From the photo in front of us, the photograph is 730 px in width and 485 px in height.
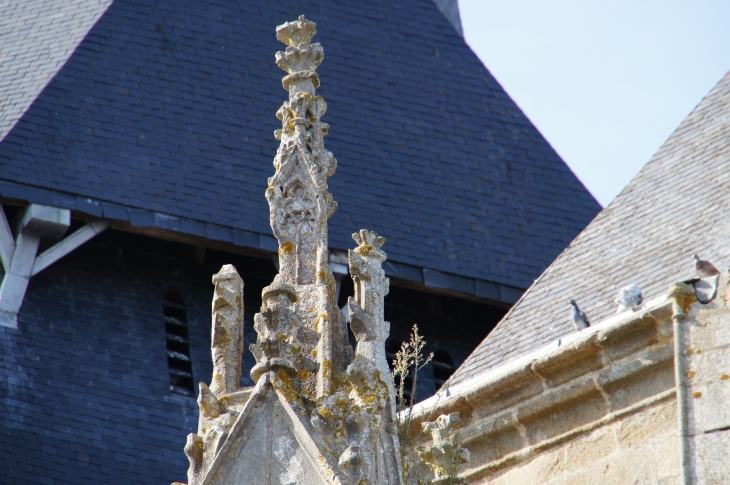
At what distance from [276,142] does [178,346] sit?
2736 millimetres

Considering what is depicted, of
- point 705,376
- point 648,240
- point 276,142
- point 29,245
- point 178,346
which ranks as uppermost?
point 276,142

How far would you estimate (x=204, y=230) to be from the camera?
52.7 feet

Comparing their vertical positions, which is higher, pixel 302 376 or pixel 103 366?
pixel 103 366

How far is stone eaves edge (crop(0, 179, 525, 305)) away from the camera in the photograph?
A: 51.3 ft

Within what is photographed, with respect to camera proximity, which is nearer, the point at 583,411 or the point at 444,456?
the point at 444,456

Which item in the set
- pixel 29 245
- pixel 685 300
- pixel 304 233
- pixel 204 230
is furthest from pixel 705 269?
pixel 29 245

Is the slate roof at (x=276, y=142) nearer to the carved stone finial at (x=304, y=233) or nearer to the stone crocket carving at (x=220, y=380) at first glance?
the carved stone finial at (x=304, y=233)

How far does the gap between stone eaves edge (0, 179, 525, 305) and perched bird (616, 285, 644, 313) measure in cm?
737

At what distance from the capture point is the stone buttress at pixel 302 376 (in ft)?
18.0

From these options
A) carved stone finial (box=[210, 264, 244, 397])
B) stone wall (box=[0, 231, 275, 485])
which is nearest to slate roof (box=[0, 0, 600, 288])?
stone wall (box=[0, 231, 275, 485])

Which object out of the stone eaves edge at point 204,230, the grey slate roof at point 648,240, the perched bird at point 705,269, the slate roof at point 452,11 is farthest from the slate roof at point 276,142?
the perched bird at point 705,269

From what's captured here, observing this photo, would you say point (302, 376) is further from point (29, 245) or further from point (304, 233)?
point (29, 245)

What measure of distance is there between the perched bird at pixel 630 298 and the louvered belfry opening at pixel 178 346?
758 cm

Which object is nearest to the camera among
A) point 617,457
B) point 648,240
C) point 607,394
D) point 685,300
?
point 685,300
